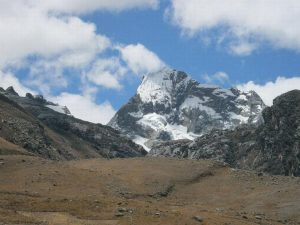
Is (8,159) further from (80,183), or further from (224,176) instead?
(224,176)

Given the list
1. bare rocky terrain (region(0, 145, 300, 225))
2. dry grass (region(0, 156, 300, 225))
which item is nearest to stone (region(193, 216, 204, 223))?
bare rocky terrain (region(0, 145, 300, 225))

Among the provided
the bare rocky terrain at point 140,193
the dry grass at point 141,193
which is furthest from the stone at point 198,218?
the dry grass at point 141,193

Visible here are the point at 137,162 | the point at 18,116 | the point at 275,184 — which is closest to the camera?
the point at 275,184

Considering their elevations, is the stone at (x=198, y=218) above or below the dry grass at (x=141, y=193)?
below

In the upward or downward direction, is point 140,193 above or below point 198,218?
above

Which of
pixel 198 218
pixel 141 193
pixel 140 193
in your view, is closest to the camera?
pixel 198 218

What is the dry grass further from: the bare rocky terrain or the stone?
the stone

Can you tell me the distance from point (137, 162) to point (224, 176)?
12979mm

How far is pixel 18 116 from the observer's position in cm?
16650

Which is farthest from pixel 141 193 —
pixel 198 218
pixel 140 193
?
pixel 198 218

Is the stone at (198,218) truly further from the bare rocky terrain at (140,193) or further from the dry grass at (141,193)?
the dry grass at (141,193)

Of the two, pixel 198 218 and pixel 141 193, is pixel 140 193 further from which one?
pixel 198 218

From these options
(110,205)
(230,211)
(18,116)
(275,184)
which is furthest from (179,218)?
(18,116)

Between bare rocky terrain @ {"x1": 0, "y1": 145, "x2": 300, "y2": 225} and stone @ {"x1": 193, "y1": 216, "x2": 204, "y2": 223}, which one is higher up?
bare rocky terrain @ {"x1": 0, "y1": 145, "x2": 300, "y2": 225}
